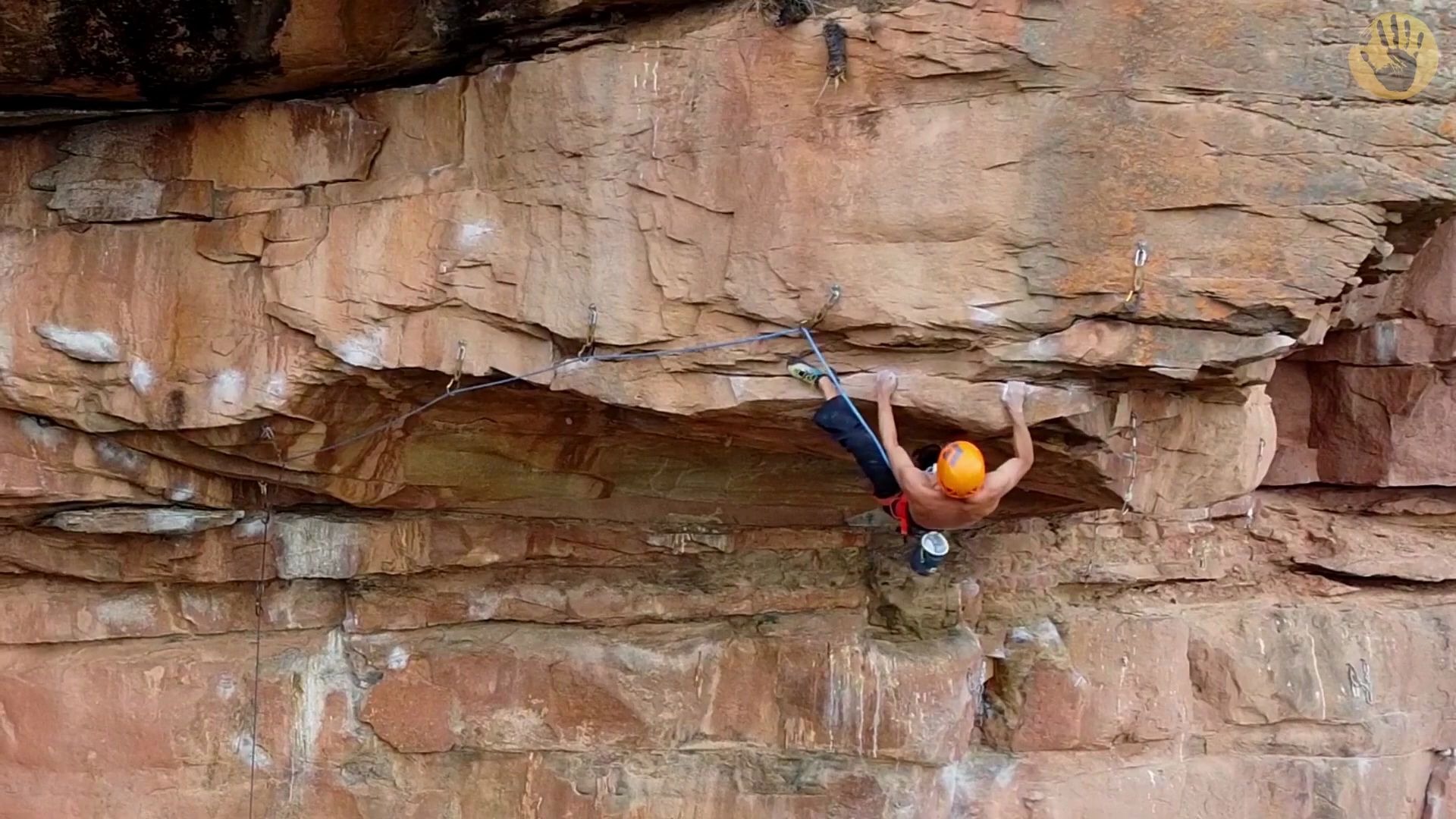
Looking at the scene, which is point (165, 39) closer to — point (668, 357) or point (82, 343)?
point (82, 343)

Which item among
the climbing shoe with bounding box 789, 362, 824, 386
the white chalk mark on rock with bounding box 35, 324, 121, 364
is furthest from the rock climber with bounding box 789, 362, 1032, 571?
the white chalk mark on rock with bounding box 35, 324, 121, 364

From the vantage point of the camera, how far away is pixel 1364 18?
3662 millimetres

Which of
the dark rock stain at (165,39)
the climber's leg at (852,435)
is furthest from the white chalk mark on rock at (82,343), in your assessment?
the climber's leg at (852,435)

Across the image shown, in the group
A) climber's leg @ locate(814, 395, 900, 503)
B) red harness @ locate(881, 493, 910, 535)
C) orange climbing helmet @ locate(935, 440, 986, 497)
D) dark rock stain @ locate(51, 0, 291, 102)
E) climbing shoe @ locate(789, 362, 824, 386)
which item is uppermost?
dark rock stain @ locate(51, 0, 291, 102)

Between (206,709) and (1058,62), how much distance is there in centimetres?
511

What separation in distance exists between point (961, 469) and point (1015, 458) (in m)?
0.28

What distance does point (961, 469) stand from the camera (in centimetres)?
371

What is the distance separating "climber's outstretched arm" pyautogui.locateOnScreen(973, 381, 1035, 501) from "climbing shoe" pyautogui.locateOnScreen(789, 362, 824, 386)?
676 millimetres

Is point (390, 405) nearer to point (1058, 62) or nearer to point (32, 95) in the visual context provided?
point (32, 95)

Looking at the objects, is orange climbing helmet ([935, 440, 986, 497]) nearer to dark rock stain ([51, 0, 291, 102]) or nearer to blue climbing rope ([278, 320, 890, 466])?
blue climbing rope ([278, 320, 890, 466])

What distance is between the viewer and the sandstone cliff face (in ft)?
12.5

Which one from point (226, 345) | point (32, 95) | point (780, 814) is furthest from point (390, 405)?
point (780, 814)

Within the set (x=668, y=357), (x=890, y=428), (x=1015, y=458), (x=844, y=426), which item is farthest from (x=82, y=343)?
(x=1015, y=458)

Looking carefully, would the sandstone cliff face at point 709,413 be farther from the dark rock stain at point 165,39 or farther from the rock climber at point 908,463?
the rock climber at point 908,463
